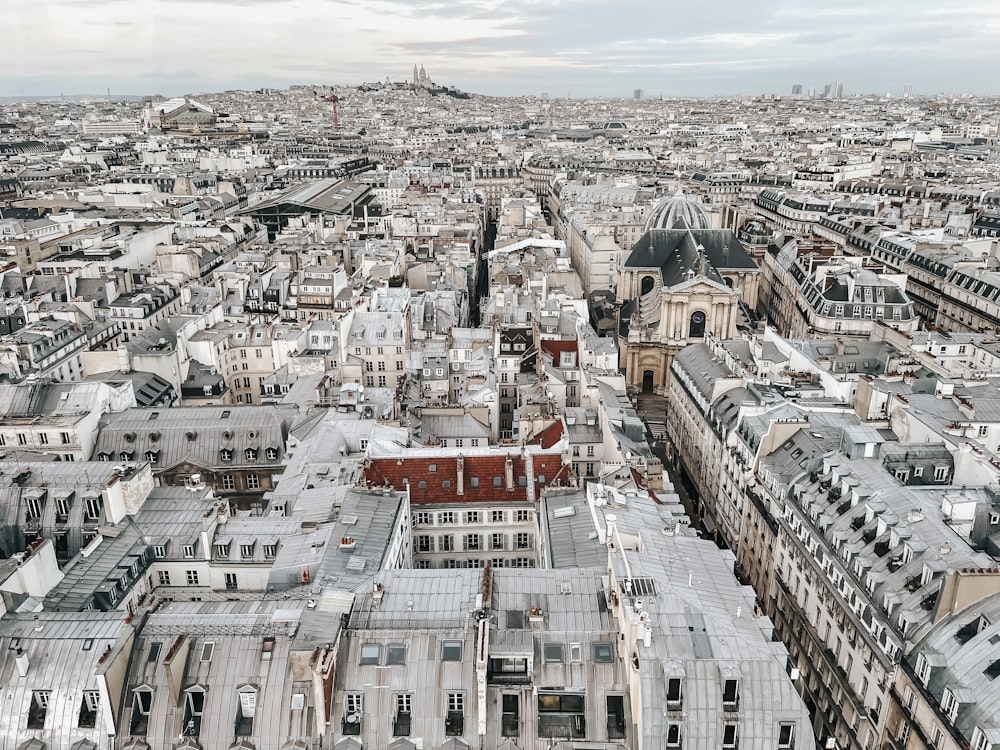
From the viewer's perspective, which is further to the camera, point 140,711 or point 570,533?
point 570,533

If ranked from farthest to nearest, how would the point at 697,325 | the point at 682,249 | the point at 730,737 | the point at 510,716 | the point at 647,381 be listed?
the point at 682,249, the point at 647,381, the point at 697,325, the point at 510,716, the point at 730,737

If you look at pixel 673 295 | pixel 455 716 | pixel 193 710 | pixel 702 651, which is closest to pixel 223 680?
pixel 193 710

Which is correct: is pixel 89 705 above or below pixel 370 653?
below

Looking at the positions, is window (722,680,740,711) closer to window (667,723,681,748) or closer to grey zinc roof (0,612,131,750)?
window (667,723,681,748)

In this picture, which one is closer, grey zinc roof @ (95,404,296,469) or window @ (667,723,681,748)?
window @ (667,723,681,748)

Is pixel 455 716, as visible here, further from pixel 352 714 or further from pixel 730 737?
pixel 730 737

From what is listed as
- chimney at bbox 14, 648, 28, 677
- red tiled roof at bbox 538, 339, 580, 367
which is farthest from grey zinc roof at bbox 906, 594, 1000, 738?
red tiled roof at bbox 538, 339, 580, 367
